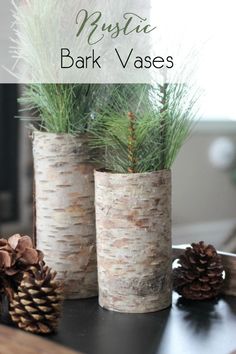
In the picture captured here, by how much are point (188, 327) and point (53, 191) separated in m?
0.22

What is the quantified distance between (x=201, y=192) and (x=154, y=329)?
1.19 meters

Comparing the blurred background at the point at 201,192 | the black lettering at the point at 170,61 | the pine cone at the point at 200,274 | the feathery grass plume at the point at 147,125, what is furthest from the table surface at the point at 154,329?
the blurred background at the point at 201,192

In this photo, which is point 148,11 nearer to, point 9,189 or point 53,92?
point 53,92

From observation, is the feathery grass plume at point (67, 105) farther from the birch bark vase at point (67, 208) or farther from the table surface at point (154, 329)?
the table surface at point (154, 329)

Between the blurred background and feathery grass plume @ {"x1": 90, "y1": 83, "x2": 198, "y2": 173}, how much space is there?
2.85 feet

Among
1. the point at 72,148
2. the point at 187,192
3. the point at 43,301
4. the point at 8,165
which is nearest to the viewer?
the point at 43,301

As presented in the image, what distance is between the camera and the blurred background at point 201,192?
1.55 m

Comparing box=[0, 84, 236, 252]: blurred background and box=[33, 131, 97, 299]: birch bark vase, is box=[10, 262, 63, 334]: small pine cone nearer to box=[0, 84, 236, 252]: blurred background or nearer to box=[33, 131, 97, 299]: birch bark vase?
box=[33, 131, 97, 299]: birch bark vase

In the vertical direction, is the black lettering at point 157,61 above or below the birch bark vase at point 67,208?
above

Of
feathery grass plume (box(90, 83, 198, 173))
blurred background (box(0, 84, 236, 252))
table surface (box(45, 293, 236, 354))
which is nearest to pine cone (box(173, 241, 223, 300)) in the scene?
table surface (box(45, 293, 236, 354))

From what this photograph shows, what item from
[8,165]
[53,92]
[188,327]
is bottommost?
[188,327]

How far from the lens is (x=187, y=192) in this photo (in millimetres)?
1766

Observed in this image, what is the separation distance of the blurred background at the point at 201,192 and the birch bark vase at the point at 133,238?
882 mm

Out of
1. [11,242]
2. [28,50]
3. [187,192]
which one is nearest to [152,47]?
[28,50]
